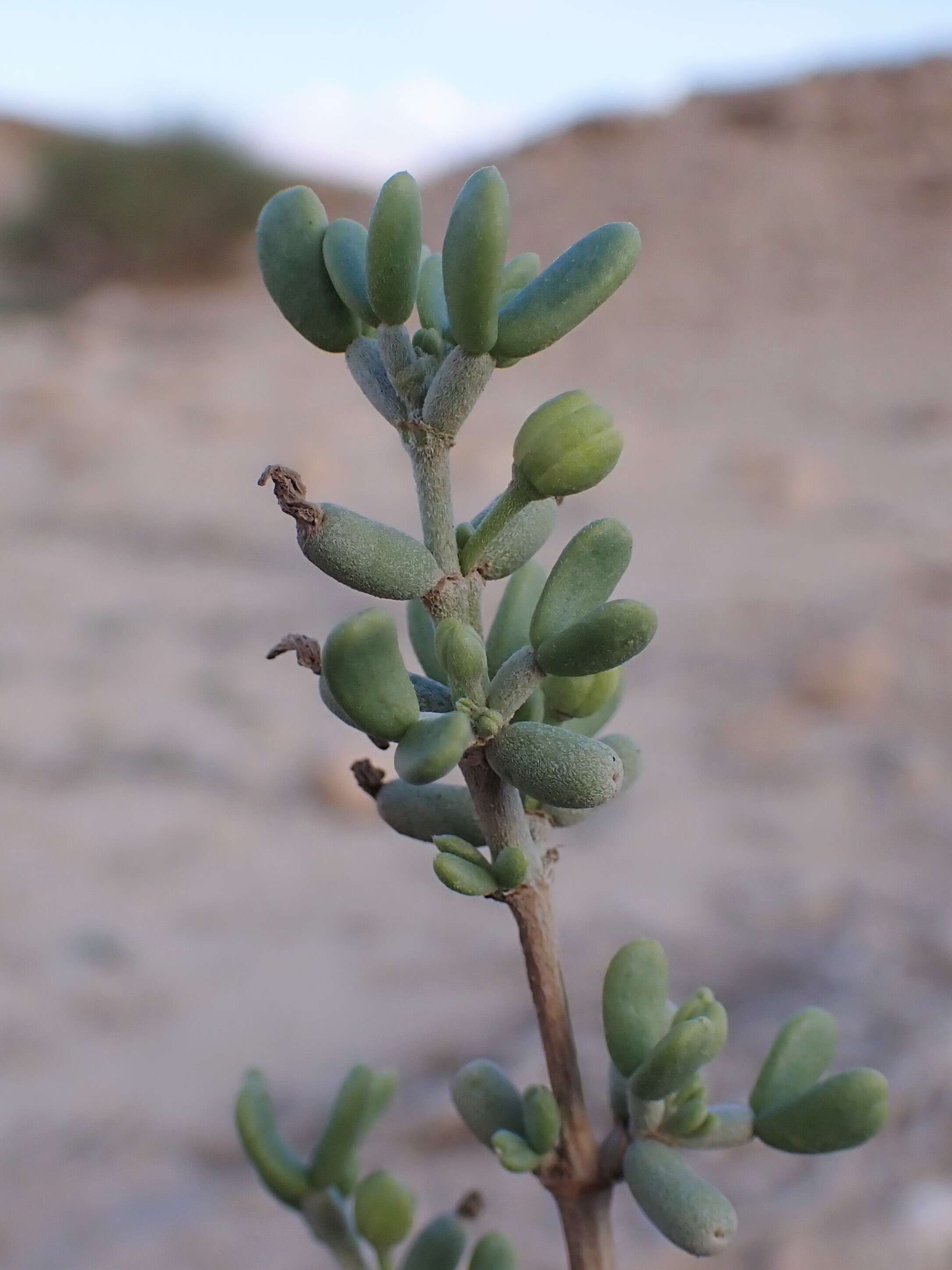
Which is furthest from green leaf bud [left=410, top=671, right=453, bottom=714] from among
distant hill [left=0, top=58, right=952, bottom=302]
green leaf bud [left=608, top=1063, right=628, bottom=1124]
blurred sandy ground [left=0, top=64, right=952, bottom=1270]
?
distant hill [left=0, top=58, right=952, bottom=302]

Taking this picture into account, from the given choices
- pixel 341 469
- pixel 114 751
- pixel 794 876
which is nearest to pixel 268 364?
pixel 341 469

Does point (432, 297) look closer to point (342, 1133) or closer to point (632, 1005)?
point (632, 1005)

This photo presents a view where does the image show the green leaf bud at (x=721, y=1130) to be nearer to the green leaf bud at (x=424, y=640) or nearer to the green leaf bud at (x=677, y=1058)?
the green leaf bud at (x=677, y=1058)

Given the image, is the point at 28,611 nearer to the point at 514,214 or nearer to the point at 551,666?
the point at 551,666

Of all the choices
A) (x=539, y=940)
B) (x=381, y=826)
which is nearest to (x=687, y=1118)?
(x=539, y=940)

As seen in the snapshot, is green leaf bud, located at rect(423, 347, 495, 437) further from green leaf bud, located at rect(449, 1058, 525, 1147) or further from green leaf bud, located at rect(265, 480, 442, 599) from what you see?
green leaf bud, located at rect(449, 1058, 525, 1147)
